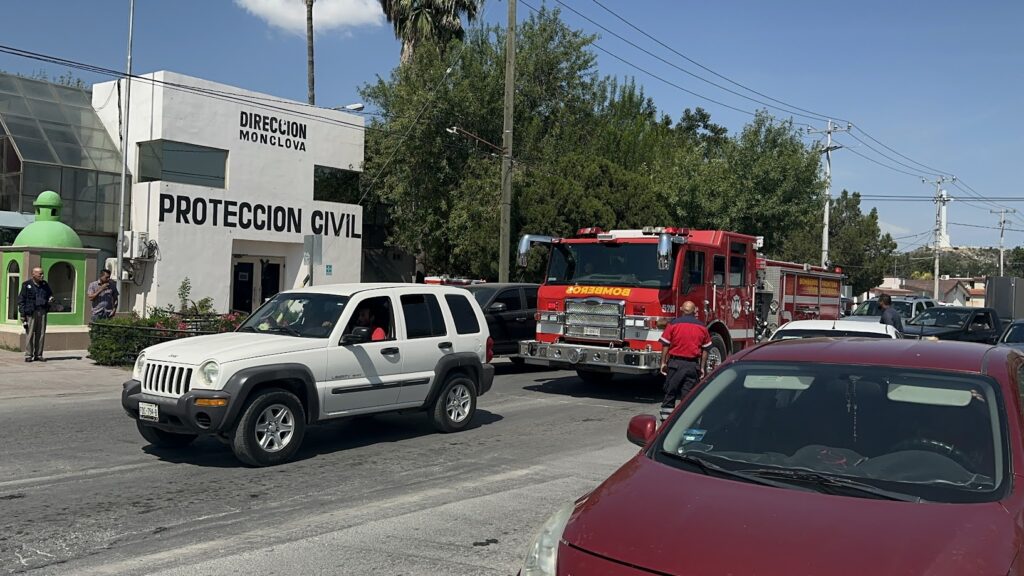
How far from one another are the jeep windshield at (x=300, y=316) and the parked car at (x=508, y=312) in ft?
26.1

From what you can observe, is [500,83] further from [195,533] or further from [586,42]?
[195,533]

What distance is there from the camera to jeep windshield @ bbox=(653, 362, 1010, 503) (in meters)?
3.55

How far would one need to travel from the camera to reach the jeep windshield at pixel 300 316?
29.7 feet

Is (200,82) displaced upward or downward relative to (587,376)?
upward

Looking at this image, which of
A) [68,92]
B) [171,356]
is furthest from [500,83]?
[171,356]

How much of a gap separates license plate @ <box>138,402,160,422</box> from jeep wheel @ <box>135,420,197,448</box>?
363mm

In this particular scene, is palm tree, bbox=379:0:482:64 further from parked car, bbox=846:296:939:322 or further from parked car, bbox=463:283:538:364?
parked car, bbox=463:283:538:364

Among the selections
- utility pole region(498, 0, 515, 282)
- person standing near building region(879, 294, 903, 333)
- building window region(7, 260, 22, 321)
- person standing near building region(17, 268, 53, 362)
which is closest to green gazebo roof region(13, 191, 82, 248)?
building window region(7, 260, 22, 321)

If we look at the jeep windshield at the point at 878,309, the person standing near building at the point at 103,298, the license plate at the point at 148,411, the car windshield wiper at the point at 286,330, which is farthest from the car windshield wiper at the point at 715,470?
the jeep windshield at the point at 878,309

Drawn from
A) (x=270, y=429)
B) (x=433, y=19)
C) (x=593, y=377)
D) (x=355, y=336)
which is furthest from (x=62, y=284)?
(x=433, y=19)

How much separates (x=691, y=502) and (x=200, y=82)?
23.5 m

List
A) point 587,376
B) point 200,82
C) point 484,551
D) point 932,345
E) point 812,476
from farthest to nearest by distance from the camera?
point 200,82, point 587,376, point 484,551, point 932,345, point 812,476

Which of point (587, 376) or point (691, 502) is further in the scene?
point (587, 376)

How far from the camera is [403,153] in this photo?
30.0m
